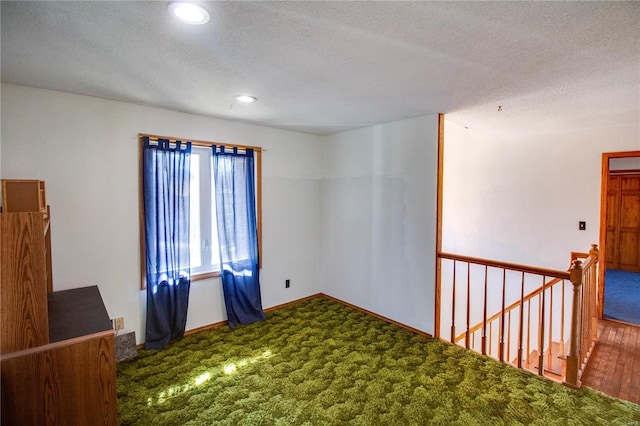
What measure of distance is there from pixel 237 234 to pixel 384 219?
1719mm

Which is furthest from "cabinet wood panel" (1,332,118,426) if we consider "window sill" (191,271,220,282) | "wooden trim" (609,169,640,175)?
"wooden trim" (609,169,640,175)

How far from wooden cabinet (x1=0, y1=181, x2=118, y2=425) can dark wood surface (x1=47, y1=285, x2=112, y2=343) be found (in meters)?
0.03

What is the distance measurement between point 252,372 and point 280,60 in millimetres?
2386

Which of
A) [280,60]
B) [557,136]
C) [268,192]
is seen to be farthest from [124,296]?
[557,136]

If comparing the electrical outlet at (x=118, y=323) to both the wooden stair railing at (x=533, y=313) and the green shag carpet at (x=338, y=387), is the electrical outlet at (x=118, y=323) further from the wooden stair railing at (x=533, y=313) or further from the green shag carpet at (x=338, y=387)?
the wooden stair railing at (x=533, y=313)

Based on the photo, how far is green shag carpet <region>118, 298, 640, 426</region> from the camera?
2068 millimetres

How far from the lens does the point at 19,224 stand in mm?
1294

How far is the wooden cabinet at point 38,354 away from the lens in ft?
4.25

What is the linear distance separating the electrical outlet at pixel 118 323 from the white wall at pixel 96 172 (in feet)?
0.12

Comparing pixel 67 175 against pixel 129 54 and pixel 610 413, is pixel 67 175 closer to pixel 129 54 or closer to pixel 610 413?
pixel 129 54

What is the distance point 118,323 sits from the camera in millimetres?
2859

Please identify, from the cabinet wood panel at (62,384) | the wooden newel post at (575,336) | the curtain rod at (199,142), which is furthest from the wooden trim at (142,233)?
the wooden newel post at (575,336)

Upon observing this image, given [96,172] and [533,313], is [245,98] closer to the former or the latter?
[96,172]

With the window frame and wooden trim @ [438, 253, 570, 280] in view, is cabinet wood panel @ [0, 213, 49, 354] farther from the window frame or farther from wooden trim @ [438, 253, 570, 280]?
wooden trim @ [438, 253, 570, 280]
